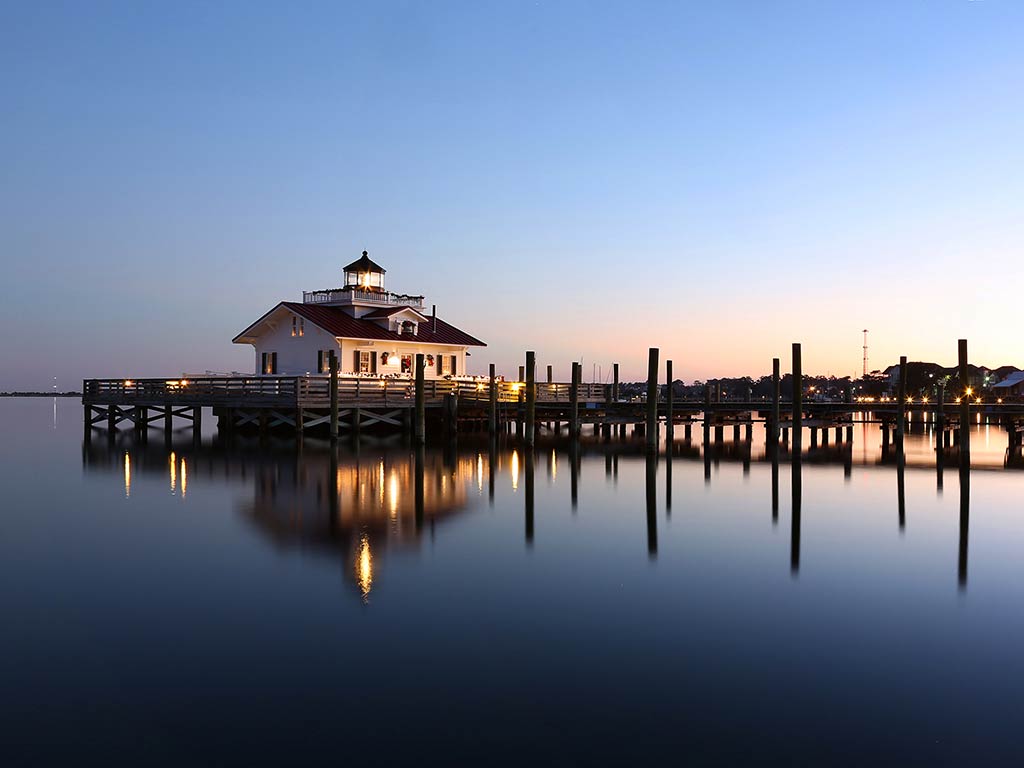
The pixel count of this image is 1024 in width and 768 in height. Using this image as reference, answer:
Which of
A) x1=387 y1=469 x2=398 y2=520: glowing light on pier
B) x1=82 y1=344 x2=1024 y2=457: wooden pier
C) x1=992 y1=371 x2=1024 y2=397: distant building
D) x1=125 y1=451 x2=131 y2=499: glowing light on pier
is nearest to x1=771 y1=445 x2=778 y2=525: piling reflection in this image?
x1=82 y1=344 x2=1024 y2=457: wooden pier

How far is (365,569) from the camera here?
15.9 meters

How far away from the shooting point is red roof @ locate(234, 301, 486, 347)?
47.7 meters

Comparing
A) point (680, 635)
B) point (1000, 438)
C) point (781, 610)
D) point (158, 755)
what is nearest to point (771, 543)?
point (781, 610)

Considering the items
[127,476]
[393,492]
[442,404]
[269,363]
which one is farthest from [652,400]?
[269,363]

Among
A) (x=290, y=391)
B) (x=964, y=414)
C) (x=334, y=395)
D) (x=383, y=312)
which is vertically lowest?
(x=964, y=414)

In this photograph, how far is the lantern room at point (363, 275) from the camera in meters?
53.8

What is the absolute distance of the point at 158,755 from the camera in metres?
8.11

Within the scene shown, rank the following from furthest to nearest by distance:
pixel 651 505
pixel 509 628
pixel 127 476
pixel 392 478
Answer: pixel 127 476 < pixel 392 478 < pixel 651 505 < pixel 509 628

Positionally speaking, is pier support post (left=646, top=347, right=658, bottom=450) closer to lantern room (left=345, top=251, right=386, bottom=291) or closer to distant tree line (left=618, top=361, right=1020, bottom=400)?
lantern room (left=345, top=251, right=386, bottom=291)

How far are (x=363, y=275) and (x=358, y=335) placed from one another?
749 cm

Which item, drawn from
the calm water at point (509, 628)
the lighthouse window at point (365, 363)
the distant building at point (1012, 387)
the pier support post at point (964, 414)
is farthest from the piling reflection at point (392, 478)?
the distant building at point (1012, 387)

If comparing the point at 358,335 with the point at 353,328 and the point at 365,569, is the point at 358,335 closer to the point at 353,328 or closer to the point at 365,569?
the point at 353,328

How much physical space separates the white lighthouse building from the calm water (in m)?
22.9

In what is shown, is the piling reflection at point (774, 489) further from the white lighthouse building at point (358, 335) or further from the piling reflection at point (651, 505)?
the white lighthouse building at point (358, 335)
